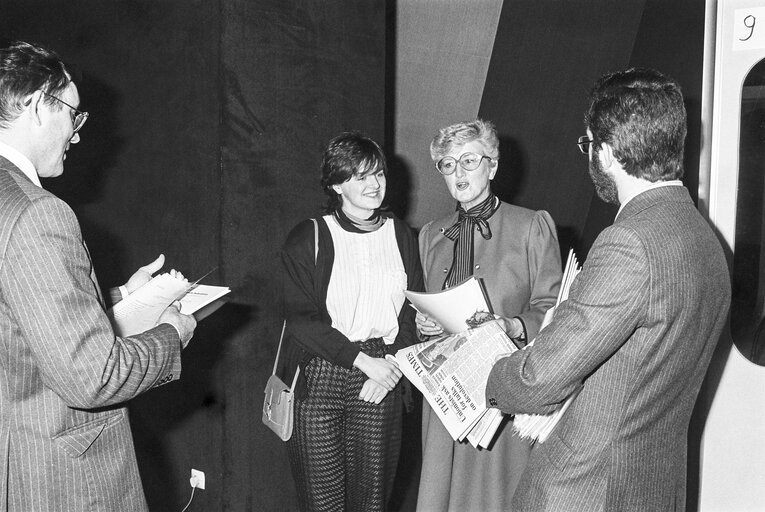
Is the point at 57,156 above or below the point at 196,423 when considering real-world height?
above

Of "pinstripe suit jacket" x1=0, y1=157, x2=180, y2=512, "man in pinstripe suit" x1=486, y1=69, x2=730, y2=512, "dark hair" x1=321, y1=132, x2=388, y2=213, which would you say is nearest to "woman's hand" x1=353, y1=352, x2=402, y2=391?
"dark hair" x1=321, y1=132, x2=388, y2=213

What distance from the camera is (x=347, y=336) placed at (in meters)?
2.47

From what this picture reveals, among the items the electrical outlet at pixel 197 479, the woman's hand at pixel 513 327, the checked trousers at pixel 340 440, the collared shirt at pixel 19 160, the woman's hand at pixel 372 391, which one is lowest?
the electrical outlet at pixel 197 479

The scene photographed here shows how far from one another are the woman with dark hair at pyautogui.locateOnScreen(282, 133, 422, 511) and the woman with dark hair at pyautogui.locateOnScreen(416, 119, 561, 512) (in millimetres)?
159

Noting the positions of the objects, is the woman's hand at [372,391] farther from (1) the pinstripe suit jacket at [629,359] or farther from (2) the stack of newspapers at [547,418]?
(1) the pinstripe suit jacket at [629,359]

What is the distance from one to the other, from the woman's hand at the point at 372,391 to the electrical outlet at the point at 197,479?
3.37 feet

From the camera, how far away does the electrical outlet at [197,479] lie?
2.96 m

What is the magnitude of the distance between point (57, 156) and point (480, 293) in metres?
1.28

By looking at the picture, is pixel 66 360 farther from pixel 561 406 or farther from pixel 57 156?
pixel 561 406

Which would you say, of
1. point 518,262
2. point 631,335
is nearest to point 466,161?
point 518,262

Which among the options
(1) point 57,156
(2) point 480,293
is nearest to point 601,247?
(2) point 480,293

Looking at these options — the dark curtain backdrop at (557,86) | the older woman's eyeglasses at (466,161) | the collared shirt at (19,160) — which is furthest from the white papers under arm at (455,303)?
the dark curtain backdrop at (557,86)

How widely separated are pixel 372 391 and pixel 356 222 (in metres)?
0.65

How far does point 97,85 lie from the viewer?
3.30 meters
